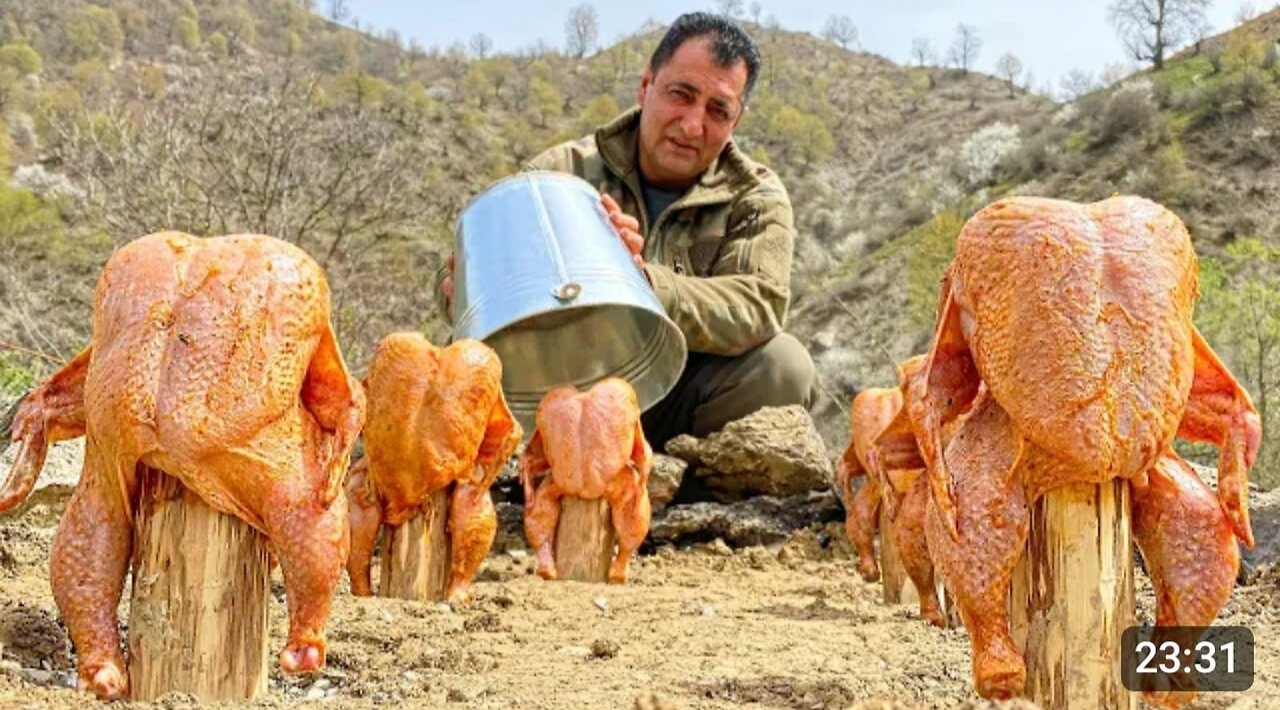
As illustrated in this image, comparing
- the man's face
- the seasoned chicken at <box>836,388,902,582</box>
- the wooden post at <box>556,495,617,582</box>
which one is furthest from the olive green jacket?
the seasoned chicken at <box>836,388,902,582</box>

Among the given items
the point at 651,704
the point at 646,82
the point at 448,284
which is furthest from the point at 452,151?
the point at 651,704

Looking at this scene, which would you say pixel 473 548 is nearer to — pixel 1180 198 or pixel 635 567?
pixel 635 567

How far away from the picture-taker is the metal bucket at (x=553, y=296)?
527 centimetres

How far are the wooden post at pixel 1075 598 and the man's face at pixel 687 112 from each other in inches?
211

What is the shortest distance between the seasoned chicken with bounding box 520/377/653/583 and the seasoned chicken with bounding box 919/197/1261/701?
310 centimetres

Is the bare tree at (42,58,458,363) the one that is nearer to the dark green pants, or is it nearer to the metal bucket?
the dark green pants

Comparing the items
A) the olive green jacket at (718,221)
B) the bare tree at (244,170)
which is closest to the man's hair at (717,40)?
the olive green jacket at (718,221)

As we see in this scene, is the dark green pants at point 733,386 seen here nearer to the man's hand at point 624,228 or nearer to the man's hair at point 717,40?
the man's hair at point 717,40

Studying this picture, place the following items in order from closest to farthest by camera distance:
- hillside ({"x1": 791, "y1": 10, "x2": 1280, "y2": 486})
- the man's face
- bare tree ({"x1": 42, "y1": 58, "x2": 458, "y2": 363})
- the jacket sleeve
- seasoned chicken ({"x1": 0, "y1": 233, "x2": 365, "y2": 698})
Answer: seasoned chicken ({"x1": 0, "y1": 233, "x2": 365, "y2": 698}), the jacket sleeve, the man's face, bare tree ({"x1": 42, "y1": 58, "x2": 458, "y2": 363}), hillside ({"x1": 791, "y1": 10, "x2": 1280, "y2": 486})

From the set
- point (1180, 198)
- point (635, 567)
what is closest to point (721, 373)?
point (635, 567)

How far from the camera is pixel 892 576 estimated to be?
519 cm

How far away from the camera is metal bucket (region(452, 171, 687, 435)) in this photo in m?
5.27
